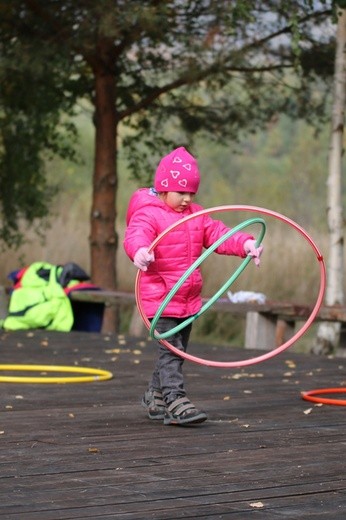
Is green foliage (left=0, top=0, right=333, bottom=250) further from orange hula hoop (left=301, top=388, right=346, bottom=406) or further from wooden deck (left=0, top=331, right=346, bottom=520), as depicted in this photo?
orange hula hoop (left=301, top=388, right=346, bottom=406)

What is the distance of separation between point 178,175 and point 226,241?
15.7 inches

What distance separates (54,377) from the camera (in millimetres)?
7547

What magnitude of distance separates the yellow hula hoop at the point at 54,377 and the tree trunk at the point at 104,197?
5.65 metres

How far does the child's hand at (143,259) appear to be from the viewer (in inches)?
213

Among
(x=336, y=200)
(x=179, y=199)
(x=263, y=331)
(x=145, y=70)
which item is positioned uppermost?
(x=145, y=70)

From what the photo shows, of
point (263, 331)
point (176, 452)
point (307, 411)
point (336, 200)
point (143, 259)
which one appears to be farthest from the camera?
point (336, 200)

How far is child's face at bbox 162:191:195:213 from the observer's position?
5.77 meters

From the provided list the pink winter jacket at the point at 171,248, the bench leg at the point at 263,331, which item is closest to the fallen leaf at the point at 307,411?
the pink winter jacket at the point at 171,248

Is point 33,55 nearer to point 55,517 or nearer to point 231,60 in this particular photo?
point 231,60

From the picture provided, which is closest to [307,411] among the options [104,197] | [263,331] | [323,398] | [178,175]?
[323,398]

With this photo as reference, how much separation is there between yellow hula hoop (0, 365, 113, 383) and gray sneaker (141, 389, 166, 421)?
124 cm

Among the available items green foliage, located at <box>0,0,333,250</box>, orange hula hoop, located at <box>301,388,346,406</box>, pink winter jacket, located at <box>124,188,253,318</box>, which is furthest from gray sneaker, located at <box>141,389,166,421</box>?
green foliage, located at <box>0,0,333,250</box>

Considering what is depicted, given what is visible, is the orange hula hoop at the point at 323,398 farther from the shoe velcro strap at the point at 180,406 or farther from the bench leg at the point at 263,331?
the bench leg at the point at 263,331

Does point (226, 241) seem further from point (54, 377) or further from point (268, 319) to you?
point (268, 319)
